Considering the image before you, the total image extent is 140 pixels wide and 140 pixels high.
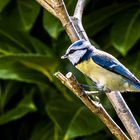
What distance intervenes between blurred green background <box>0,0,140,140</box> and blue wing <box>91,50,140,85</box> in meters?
0.76

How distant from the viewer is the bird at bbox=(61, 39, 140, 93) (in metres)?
0.68

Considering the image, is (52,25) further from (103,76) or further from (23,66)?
(103,76)

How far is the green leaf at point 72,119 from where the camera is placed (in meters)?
1.50

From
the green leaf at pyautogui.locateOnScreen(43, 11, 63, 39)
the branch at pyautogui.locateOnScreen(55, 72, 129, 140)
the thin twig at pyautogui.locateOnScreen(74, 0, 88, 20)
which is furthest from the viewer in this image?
the green leaf at pyautogui.locateOnScreen(43, 11, 63, 39)

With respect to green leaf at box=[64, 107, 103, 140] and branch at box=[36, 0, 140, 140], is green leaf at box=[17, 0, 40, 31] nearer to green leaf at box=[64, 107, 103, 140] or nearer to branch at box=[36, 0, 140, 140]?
green leaf at box=[64, 107, 103, 140]

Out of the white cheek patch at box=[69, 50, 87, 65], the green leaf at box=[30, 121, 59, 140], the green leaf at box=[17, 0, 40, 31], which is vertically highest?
the white cheek patch at box=[69, 50, 87, 65]

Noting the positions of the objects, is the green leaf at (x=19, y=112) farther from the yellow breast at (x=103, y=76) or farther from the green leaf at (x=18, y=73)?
the yellow breast at (x=103, y=76)

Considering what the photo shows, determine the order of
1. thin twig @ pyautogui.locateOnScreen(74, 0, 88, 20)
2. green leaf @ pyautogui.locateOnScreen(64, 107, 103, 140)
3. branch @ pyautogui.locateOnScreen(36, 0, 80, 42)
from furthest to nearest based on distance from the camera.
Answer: green leaf @ pyautogui.locateOnScreen(64, 107, 103, 140) → thin twig @ pyautogui.locateOnScreen(74, 0, 88, 20) → branch @ pyautogui.locateOnScreen(36, 0, 80, 42)

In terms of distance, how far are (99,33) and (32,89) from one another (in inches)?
11.5

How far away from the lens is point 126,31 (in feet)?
Answer: 5.31

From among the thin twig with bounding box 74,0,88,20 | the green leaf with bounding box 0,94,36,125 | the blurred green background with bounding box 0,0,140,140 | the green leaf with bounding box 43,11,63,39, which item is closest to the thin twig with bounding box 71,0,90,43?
the thin twig with bounding box 74,0,88,20

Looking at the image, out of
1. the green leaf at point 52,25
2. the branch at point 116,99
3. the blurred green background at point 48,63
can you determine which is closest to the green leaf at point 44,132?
the blurred green background at point 48,63

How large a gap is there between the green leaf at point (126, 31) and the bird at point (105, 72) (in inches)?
32.9

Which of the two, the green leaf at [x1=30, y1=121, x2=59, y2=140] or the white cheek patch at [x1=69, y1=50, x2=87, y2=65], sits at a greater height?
the white cheek patch at [x1=69, y1=50, x2=87, y2=65]
